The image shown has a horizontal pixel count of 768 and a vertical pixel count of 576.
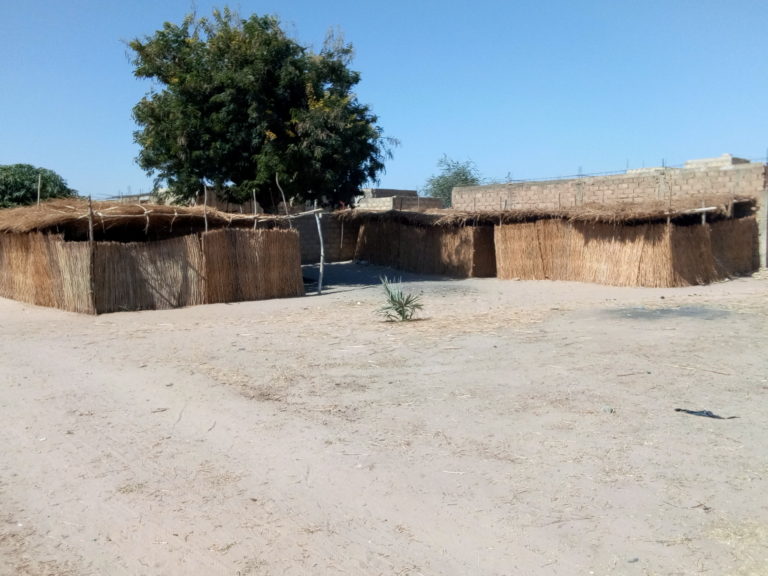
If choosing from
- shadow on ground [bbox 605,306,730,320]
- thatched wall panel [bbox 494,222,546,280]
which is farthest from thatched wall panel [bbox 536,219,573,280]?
shadow on ground [bbox 605,306,730,320]

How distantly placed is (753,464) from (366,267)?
20182 mm

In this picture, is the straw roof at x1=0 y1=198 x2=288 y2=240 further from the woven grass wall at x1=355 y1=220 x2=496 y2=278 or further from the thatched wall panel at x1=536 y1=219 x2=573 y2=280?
the thatched wall panel at x1=536 y1=219 x2=573 y2=280

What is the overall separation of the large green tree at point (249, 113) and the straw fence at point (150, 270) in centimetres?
275

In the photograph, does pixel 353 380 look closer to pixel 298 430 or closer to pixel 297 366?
pixel 297 366

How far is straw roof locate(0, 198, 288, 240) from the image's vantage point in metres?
14.7

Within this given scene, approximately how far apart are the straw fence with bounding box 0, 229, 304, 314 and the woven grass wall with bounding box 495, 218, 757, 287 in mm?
6729

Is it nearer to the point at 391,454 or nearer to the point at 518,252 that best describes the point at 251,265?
the point at 518,252

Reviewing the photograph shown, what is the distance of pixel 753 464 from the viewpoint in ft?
17.4

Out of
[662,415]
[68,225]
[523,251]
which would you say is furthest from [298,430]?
[523,251]

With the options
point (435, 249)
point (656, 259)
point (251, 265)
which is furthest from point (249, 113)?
point (656, 259)

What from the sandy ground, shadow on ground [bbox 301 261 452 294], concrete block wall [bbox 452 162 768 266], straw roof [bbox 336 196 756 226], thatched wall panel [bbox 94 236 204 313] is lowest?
the sandy ground

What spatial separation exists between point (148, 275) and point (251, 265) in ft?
7.65

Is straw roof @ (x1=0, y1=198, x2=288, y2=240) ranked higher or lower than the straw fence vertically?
higher

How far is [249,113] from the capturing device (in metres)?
18.5
